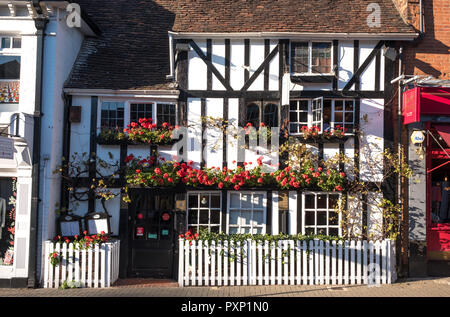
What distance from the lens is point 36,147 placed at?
30.0 feet

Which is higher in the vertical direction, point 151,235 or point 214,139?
point 214,139

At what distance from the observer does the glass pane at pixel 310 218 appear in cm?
1001

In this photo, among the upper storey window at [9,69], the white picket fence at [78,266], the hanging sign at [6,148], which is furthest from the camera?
the upper storey window at [9,69]

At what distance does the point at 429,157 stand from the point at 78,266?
29.9 ft

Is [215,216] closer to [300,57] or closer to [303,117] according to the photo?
[303,117]

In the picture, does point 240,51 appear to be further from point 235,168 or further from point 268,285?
point 268,285

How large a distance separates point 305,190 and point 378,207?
186 cm

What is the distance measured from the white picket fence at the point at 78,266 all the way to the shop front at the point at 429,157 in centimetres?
754

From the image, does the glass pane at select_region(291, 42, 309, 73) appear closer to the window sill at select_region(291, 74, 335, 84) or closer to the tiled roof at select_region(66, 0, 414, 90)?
the window sill at select_region(291, 74, 335, 84)

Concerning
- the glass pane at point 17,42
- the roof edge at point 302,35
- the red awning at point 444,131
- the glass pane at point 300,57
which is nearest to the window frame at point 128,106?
the roof edge at point 302,35

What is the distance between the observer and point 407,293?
859cm

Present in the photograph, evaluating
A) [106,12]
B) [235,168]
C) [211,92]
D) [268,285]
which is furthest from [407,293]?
[106,12]

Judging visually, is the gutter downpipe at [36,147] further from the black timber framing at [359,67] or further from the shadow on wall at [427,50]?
the shadow on wall at [427,50]

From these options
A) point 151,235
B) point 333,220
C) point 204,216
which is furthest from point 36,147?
point 333,220
